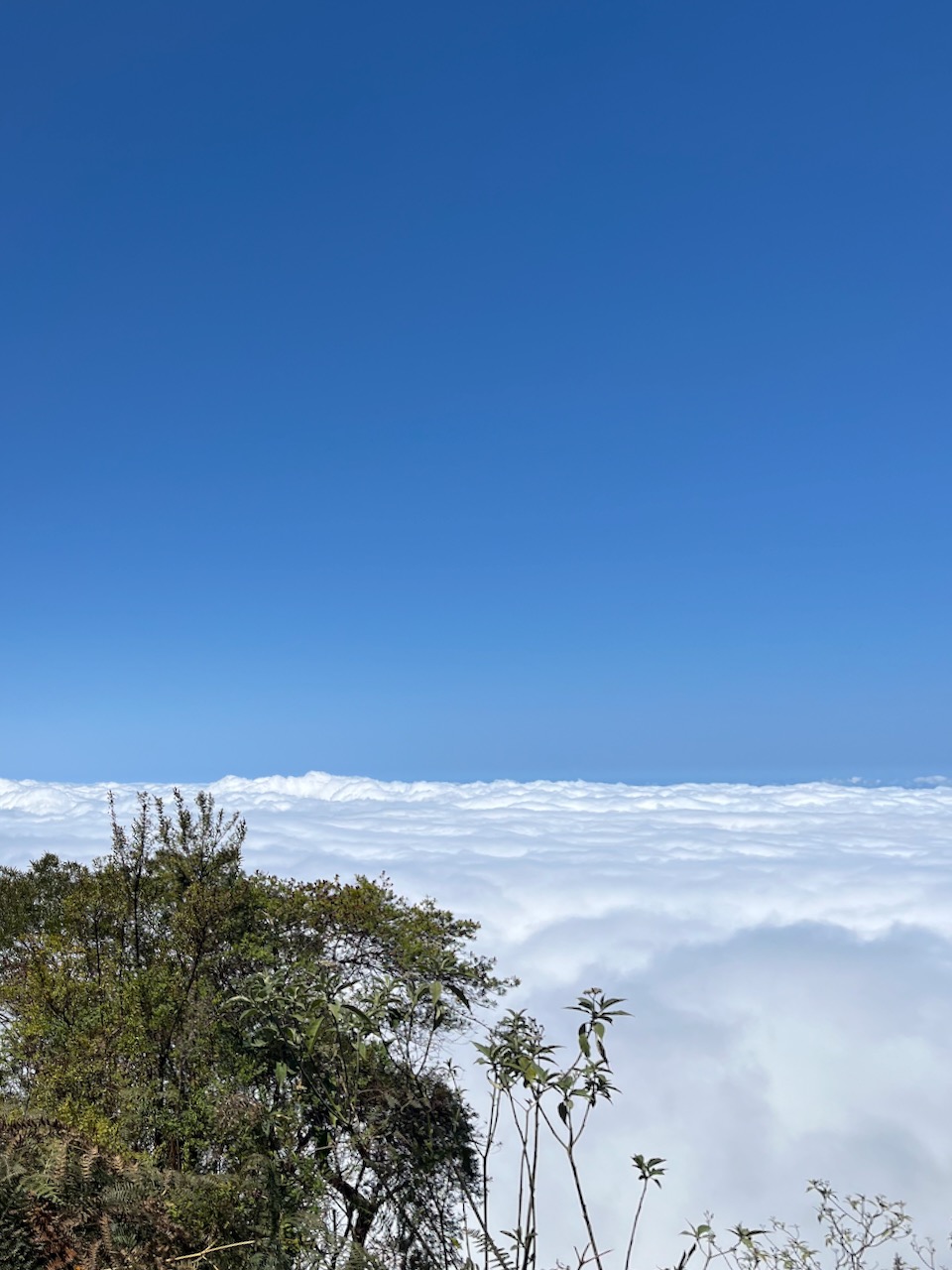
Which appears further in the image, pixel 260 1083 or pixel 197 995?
pixel 197 995

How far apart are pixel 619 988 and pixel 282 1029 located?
124 metres

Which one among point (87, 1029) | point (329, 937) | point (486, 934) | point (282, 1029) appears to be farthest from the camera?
point (486, 934)

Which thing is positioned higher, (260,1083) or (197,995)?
(197,995)

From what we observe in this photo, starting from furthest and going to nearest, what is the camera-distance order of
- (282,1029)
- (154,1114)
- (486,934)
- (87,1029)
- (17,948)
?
(486,934), (17,948), (87,1029), (154,1114), (282,1029)

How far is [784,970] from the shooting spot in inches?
5699

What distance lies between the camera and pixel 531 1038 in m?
5.25

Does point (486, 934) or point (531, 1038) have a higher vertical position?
point (531, 1038)

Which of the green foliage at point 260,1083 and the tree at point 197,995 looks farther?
the tree at point 197,995

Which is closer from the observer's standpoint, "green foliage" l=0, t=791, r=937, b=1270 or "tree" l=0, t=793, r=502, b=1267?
"green foliage" l=0, t=791, r=937, b=1270

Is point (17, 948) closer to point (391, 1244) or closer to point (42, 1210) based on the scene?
point (391, 1244)

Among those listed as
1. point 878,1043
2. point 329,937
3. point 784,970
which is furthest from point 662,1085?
point 329,937

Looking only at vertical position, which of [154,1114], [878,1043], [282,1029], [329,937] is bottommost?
[878,1043]

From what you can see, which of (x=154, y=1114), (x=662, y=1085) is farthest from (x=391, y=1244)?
(x=662, y=1085)

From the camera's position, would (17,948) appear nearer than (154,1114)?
No
